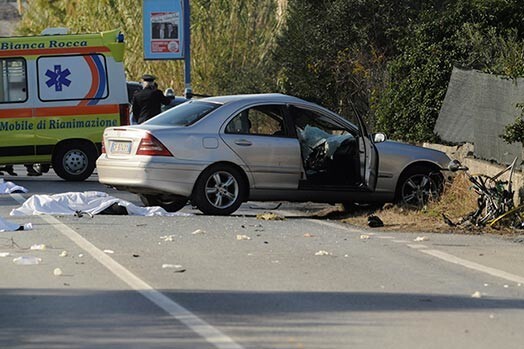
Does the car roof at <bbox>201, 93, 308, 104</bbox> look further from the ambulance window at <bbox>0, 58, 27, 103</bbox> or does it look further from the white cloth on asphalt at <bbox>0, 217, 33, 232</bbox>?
the ambulance window at <bbox>0, 58, 27, 103</bbox>

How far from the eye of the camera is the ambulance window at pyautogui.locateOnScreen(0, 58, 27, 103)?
22.5 meters

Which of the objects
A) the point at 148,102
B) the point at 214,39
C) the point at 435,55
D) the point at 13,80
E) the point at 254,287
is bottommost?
the point at 254,287

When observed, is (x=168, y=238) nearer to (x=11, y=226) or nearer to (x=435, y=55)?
Answer: (x=11, y=226)

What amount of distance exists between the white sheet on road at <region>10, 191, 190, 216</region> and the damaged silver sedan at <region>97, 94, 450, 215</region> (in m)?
0.22

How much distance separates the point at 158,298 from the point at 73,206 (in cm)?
665

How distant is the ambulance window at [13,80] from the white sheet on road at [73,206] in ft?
23.4

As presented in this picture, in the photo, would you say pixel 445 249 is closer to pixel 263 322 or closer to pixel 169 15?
pixel 263 322

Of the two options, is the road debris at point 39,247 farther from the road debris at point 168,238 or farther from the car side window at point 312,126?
the car side window at point 312,126

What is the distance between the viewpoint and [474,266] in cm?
1118

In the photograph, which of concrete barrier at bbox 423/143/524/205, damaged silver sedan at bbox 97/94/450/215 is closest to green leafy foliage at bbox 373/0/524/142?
concrete barrier at bbox 423/143/524/205

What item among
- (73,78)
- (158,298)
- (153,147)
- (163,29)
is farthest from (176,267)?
(163,29)

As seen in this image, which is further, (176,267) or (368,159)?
(368,159)

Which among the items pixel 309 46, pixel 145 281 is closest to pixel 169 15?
pixel 309 46

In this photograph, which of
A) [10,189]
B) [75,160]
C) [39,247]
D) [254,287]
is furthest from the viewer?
[75,160]
